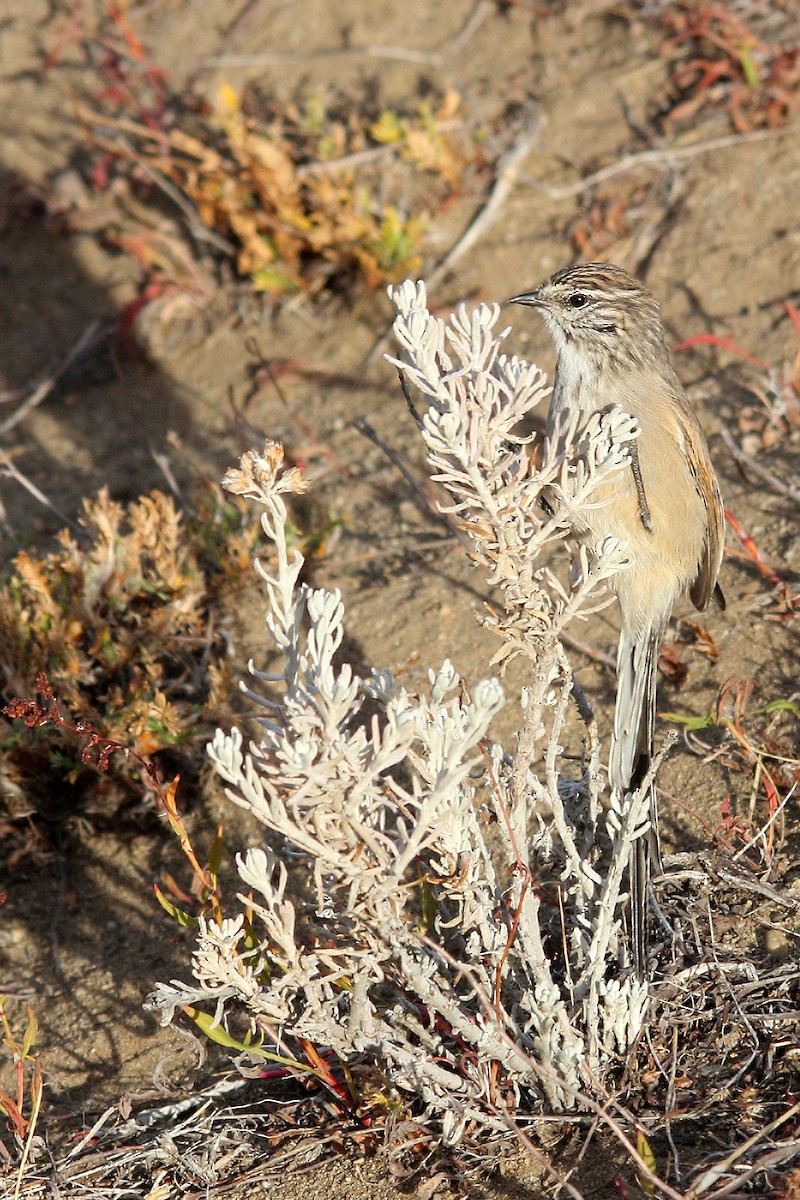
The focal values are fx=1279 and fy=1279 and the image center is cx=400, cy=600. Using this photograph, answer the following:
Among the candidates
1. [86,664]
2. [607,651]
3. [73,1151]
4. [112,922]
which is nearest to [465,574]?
[607,651]

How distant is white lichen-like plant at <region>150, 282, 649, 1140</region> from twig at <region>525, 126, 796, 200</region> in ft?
13.1

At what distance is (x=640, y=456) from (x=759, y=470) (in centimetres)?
117

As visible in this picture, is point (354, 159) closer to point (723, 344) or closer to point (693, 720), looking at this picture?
point (723, 344)

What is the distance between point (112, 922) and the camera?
4680 millimetres

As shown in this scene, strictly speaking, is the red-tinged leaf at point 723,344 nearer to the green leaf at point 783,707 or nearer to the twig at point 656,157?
the twig at point 656,157

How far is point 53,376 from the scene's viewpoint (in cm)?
710

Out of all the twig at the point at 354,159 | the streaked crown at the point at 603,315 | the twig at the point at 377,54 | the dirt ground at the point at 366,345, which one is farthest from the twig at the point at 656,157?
the streaked crown at the point at 603,315

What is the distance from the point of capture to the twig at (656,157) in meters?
6.75

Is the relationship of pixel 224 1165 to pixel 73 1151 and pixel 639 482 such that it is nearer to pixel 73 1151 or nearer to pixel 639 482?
pixel 73 1151

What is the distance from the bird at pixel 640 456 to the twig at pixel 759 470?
76 centimetres

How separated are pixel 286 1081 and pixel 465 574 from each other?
2247 millimetres

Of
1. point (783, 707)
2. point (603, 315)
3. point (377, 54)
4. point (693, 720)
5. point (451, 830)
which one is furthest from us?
point (377, 54)

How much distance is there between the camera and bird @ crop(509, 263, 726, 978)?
4387mm

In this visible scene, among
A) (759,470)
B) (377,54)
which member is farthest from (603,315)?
(377,54)
